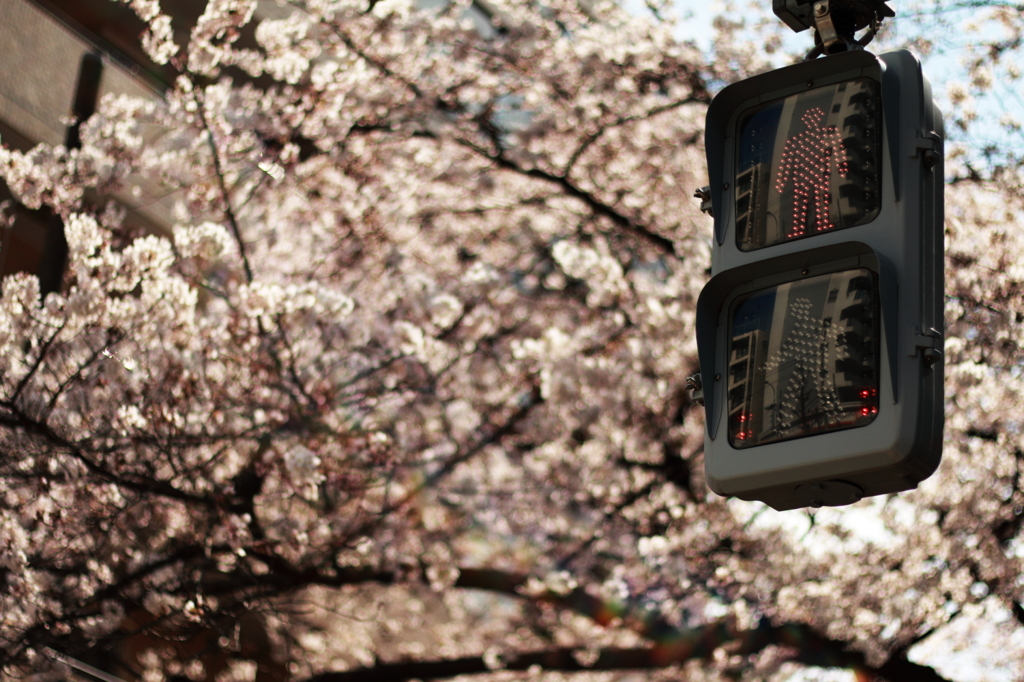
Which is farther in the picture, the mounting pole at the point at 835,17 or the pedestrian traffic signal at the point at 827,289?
the mounting pole at the point at 835,17

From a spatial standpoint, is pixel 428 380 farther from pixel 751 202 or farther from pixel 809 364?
pixel 809 364

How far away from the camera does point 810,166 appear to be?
9.99ft

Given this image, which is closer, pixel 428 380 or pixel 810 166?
pixel 810 166

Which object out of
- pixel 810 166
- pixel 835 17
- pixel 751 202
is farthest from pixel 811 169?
pixel 835 17

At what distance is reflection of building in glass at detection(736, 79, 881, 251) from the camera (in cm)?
292

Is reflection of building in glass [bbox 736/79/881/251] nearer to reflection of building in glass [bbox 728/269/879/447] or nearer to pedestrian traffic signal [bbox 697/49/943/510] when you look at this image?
pedestrian traffic signal [bbox 697/49/943/510]

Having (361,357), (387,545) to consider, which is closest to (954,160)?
(361,357)

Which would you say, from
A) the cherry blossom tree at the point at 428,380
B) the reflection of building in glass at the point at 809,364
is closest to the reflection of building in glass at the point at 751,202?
the reflection of building in glass at the point at 809,364

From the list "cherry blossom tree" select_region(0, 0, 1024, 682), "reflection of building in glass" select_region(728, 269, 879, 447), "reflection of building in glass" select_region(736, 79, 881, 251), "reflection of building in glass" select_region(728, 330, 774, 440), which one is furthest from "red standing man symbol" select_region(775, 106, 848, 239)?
"cherry blossom tree" select_region(0, 0, 1024, 682)

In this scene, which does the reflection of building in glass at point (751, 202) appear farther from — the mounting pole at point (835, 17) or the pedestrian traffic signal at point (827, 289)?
the mounting pole at point (835, 17)

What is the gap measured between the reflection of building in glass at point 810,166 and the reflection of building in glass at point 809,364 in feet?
0.68

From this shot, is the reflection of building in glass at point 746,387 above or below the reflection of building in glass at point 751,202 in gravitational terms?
below

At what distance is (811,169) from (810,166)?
0.01m

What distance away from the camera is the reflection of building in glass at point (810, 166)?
2922mm
